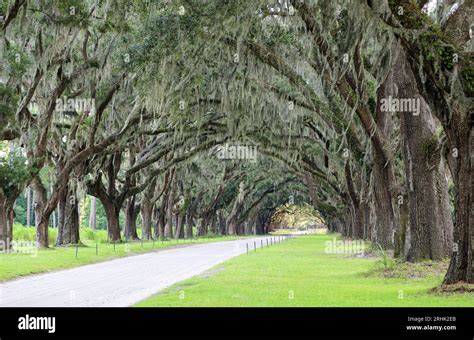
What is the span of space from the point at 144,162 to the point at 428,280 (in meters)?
22.4

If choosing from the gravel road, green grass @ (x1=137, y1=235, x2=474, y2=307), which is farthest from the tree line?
the gravel road

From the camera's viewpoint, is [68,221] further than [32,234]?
No

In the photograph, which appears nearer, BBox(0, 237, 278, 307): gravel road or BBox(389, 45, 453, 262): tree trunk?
BBox(0, 237, 278, 307): gravel road

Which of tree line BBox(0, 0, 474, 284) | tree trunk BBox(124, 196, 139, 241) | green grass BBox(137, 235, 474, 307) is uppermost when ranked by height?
tree line BBox(0, 0, 474, 284)

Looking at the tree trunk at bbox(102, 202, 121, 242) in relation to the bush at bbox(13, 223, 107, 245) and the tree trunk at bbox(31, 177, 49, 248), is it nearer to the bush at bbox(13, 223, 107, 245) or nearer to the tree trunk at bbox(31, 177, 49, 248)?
the bush at bbox(13, 223, 107, 245)

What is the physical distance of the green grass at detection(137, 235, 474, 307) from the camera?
11.8 meters

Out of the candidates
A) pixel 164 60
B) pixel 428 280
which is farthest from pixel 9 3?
pixel 428 280

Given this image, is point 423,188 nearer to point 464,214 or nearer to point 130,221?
point 464,214

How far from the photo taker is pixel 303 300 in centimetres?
1233

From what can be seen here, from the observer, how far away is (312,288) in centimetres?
1456

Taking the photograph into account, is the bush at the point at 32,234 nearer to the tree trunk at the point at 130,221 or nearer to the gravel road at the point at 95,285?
the tree trunk at the point at 130,221

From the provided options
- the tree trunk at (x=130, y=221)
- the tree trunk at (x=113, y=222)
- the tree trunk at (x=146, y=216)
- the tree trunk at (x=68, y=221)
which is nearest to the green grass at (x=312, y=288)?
the tree trunk at (x=68, y=221)

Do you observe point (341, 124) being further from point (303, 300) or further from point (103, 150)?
point (103, 150)

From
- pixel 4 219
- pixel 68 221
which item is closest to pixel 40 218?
pixel 4 219
